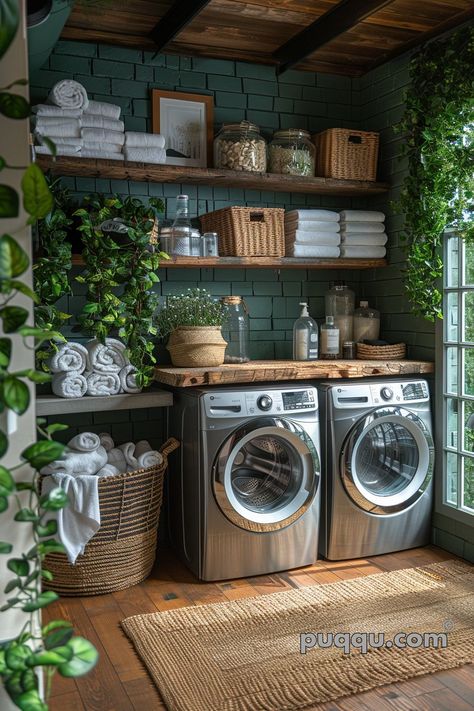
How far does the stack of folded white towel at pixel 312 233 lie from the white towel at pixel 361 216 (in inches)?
1.9

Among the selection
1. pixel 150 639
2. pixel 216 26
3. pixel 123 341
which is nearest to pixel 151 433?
pixel 123 341

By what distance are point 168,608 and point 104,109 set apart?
2296 mm

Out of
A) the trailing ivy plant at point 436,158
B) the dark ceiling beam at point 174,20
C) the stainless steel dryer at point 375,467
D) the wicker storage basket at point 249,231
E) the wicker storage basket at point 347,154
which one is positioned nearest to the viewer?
the dark ceiling beam at point 174,20

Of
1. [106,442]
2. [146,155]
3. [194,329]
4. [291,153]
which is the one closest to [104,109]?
[146,155]

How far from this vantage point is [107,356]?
3.21m

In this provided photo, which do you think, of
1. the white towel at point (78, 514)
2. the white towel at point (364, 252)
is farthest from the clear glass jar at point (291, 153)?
the white towel at point (78, 514)

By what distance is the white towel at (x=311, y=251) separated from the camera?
367 cm

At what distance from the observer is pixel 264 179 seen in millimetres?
3582

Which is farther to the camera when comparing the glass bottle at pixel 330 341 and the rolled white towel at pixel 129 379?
the glass bottle at pixel 330 341

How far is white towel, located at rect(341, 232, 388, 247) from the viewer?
12.4 feet

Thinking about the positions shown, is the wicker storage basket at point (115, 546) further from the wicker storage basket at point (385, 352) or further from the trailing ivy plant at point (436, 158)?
the trailing ivy plant at point (436, 158)

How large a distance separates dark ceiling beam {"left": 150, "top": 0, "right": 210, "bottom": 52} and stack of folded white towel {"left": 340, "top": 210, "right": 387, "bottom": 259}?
127cm

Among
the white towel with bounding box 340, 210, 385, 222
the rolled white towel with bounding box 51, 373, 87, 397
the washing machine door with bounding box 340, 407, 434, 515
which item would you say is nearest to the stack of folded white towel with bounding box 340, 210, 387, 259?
the white towel with bounding box 340, 210, 385, 222

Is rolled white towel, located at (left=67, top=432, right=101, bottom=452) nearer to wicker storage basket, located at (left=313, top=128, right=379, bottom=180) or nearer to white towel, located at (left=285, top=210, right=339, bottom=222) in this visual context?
white towel, located at (left=285, top=210, right=339, bottom=222)
